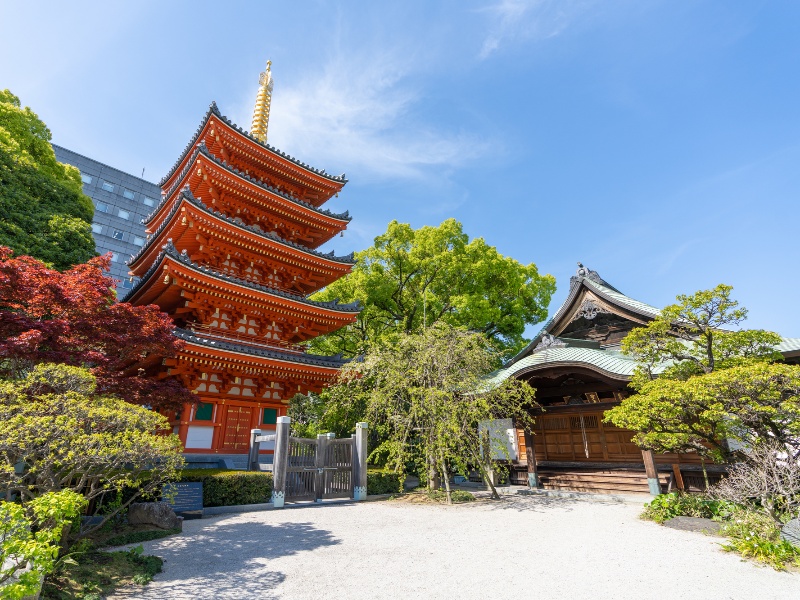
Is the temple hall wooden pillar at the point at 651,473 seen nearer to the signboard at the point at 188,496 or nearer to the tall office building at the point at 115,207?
the signboard at the point at 188,496

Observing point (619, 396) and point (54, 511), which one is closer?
point (54, 511)

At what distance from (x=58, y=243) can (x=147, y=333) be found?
8.32 meters

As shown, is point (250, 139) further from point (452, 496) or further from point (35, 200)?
point (452, 496)

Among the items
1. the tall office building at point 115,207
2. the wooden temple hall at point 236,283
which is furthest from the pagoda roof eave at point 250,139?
the tall office building at point 115,207

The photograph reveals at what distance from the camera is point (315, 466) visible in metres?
11.6


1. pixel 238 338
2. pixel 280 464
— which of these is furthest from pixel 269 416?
pixel 280 464

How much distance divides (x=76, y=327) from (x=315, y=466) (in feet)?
22.1

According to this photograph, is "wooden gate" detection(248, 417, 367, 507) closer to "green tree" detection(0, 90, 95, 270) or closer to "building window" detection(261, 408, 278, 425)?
"building window" detection(261, 408, 278, 425)

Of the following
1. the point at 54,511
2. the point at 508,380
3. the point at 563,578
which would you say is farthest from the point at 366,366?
the point at 54,511

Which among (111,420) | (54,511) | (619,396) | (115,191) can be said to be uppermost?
(115,191)

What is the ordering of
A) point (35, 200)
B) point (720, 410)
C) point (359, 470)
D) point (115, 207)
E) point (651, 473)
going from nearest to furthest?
point (720, 410) < point (651, 473) < point (359, 470) < point (35, 200) < point (115, 207)

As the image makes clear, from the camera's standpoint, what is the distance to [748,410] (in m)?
7.25

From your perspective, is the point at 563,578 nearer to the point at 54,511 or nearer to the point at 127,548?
the point at 54,511

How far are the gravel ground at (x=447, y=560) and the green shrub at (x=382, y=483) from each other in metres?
3.42
